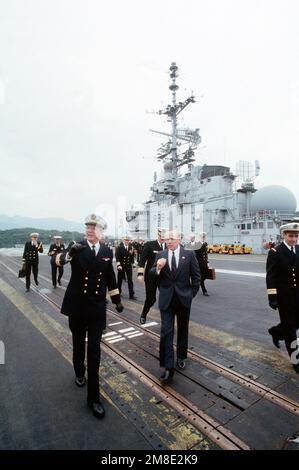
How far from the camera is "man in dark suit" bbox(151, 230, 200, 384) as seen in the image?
3.51 meters

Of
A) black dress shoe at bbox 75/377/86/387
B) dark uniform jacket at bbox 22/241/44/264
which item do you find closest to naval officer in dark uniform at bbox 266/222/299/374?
black dress shoe at bbox 75/377/86/387

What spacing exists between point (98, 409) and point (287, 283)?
3.08 metres

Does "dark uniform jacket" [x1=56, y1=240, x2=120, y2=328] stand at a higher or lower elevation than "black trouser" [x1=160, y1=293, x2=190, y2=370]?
higher

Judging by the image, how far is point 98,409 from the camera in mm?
2594

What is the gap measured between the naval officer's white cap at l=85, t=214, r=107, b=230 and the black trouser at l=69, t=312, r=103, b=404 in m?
1.10

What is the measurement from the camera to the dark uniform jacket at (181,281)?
354cm

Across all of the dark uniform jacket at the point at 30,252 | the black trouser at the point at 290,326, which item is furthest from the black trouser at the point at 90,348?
the dark uniform jacket at the point at 30,252

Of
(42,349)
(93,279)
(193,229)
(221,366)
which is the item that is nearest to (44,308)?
(42,349)

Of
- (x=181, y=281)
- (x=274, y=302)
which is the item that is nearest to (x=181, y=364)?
(x=181, y=281)

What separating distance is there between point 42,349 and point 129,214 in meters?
44.2

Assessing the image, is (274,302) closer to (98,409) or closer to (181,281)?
(181,281)

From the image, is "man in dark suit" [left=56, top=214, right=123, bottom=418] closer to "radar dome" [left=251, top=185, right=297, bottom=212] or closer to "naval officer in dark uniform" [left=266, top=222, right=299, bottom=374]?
"naval officer in dark uniform" [left=266, top=222, right=299, bottom=374]

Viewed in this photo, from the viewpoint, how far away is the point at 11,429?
7.79 ft

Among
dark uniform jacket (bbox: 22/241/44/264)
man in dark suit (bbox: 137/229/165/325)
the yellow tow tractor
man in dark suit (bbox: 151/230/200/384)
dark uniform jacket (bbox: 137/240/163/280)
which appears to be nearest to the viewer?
man in dark suit (bbox: 151/230/200/384)
